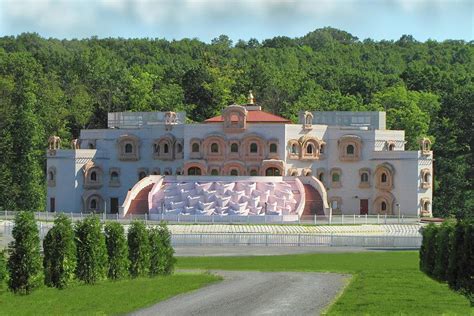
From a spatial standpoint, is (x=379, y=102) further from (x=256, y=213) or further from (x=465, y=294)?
(x=465, y=294)

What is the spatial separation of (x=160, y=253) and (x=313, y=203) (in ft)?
145

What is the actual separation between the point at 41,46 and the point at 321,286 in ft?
457

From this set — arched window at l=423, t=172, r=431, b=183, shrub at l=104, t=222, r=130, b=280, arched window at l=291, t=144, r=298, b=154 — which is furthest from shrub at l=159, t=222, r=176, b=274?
arched window at l=423, t=172, r=431, b=183

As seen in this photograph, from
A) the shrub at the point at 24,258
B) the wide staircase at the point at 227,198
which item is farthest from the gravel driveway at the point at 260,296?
the wide staircase at the point at 227,198

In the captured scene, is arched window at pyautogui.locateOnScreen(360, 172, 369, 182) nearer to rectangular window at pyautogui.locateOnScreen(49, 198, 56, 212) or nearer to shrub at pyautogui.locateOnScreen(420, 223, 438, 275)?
rectangular window at pyautogui.locateOnScreen(49, 198, 56, 212)

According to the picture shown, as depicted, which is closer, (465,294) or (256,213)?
(465,294)

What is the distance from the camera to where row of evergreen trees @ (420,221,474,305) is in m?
35.5

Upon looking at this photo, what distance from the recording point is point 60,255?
36875mm

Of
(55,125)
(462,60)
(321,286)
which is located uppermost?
(462,60)

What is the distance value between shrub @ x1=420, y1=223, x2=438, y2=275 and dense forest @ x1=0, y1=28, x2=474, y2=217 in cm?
5229

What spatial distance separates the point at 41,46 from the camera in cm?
17125

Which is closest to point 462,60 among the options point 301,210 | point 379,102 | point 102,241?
point 379,102

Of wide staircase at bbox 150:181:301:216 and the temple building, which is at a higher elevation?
the temple building

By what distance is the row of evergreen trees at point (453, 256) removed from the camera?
35.5 meters
